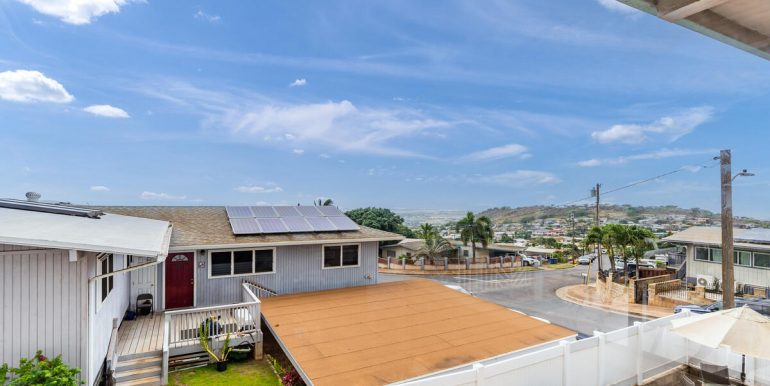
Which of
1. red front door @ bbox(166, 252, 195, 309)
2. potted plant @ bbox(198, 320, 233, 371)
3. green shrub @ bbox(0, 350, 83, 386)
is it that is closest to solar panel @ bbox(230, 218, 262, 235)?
red front door @ bbox(166, 252, 195, 309)

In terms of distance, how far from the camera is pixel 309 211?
49.5ft

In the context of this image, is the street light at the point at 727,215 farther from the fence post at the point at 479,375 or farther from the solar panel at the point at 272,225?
the solar panel at the point at 272,225

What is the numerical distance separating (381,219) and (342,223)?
26032mm

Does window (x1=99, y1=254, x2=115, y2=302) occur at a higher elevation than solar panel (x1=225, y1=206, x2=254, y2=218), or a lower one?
lower

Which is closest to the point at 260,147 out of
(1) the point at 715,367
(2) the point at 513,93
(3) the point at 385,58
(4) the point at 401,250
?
(3) the point at 385,58

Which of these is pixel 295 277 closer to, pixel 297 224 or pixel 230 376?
pixel 297 224

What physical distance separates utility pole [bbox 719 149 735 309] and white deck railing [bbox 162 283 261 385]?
43.1 feet

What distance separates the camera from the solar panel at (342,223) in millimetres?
13516

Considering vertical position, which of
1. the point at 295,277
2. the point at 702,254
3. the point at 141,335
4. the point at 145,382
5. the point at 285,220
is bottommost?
the point at 145,382

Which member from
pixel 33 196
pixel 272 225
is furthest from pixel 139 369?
pixel 33 196

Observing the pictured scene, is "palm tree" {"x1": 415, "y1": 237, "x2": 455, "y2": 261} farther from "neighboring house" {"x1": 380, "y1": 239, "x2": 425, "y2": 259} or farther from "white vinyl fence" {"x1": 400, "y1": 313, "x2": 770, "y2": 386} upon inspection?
"white vinyl fence" {"x1": 400, "y1": 313, "x2": 770, "y2": 386}

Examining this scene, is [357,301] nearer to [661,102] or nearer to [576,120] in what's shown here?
[661,102]

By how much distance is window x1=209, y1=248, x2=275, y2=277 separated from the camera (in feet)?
37.3

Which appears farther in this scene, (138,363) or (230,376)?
(230,376)
